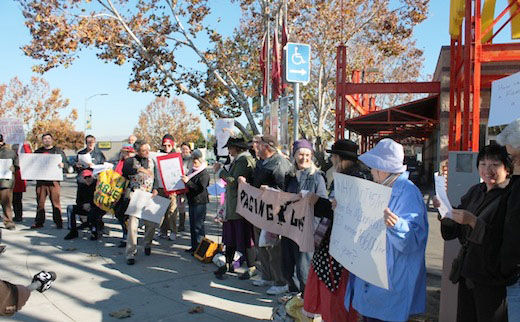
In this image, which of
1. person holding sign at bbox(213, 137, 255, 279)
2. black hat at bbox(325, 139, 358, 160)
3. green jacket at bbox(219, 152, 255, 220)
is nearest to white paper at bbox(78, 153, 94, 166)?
person holding sign at bbox(213, 137, 255, 279)

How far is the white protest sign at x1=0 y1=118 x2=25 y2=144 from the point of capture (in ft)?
31.5

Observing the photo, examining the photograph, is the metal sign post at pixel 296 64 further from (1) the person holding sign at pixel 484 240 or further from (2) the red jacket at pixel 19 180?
(2) the red jacket at pixel 19 180

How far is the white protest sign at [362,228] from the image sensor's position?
2588 millimetres

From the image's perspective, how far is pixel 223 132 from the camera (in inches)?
364

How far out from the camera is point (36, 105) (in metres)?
45.5

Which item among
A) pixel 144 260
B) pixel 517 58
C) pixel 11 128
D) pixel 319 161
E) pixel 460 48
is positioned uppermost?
pixel 460 48

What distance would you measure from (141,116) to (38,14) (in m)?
56.0

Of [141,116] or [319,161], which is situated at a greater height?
[141,116]

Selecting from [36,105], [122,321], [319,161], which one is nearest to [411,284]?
[122,321]

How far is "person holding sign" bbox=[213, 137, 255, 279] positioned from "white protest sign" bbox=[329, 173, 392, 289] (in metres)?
2.74

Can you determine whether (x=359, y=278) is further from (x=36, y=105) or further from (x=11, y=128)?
(x=36, y=105)

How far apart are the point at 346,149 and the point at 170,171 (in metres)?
4.09

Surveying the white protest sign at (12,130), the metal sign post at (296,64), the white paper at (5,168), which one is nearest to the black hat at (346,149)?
the metal sign post at (296,64)

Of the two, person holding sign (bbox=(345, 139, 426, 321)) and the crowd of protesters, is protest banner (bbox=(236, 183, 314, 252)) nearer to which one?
the crowd of protesters
